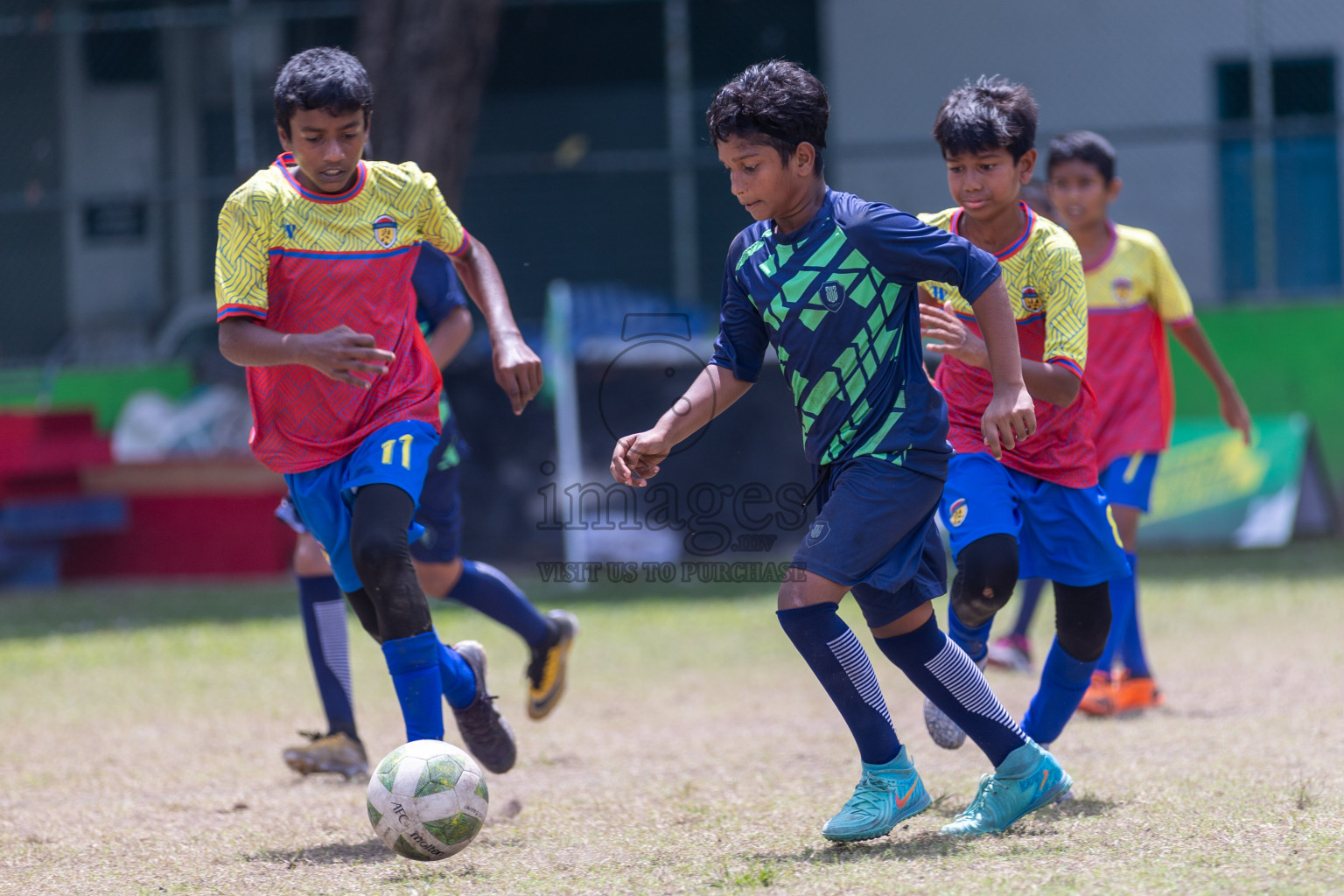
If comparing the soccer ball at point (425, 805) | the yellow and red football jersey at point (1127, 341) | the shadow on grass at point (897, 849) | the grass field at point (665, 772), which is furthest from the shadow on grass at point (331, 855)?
the yellow and red football jersey at point (1127, 341)

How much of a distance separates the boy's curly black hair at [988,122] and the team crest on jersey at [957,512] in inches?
34.0

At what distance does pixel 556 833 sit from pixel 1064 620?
1.40 m

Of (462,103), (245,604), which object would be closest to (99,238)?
(462,103)

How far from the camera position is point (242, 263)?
3613 mm

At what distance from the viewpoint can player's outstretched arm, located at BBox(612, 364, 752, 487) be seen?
10.7 feet

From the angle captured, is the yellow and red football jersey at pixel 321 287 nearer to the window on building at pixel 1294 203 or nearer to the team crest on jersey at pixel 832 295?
the team crest on jersey at pixel 832 295

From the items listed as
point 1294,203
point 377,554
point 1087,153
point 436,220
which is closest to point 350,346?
point 377,554

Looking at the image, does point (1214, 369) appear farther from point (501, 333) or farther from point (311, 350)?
point (311, 350)

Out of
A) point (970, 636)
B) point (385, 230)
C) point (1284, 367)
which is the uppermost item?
point (385, 230)

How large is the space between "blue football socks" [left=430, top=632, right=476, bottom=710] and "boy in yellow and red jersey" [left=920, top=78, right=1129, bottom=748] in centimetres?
121

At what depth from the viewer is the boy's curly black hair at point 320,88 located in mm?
3598

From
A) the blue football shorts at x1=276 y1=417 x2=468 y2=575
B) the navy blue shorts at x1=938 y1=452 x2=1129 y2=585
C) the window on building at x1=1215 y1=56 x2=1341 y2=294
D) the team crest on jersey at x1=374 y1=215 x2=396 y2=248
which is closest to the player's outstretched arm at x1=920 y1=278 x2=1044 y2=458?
the navy blue shorts at x1=938 y1=452 x2=1129 y2=585

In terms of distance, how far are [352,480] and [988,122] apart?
1.79 meters

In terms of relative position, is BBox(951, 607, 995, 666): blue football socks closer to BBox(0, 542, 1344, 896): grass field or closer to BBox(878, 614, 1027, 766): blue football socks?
BBox(0, 542, 1344, 896): grass field
